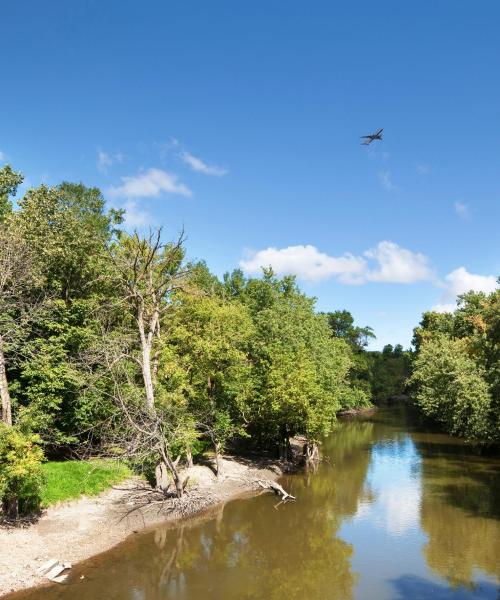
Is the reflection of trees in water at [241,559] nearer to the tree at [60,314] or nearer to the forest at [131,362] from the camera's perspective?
the forest at [131,362]

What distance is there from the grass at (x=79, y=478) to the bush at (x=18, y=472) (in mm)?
1126

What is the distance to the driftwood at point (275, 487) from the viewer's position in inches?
1300

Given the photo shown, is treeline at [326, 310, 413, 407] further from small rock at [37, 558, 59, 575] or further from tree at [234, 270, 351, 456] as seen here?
small rock at [37, 558, 59, 575]

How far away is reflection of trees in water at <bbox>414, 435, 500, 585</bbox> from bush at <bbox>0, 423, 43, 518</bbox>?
19.5m

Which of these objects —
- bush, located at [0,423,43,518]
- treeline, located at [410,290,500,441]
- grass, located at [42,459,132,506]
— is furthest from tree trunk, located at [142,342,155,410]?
treeline, located at [410,290,500,441]

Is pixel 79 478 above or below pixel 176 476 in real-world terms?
below

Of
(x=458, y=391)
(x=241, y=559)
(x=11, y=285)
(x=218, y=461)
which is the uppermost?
(x=11, y=285)

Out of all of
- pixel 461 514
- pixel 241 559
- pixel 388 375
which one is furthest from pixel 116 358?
pixel 388 375

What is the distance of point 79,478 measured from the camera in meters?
29.1

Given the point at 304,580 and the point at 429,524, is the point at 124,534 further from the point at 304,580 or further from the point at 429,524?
the point at 429,524

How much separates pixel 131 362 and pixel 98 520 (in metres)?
12.0

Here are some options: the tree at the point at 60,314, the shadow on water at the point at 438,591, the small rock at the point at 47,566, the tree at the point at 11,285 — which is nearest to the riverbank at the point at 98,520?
the small rock at the point at 47,566

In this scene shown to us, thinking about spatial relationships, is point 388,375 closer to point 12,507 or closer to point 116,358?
point 116,358

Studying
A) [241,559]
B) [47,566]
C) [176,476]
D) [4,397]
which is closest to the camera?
[47,566]
